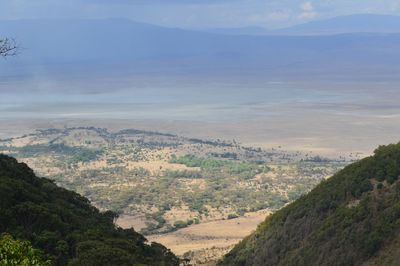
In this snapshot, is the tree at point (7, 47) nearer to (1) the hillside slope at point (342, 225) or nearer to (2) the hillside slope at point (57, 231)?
(2) the hillside slope at point (57, 231)

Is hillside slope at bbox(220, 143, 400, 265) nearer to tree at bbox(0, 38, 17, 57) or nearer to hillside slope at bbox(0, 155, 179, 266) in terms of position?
hillside slope at bbox(0, 155, 179, 266)

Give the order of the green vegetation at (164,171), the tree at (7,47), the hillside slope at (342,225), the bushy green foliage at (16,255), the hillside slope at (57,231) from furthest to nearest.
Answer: the green vegetation at (164,171)
the hillside slope at (342,225)
the tree at (7,47)
the hillside slope at (57,231)
the bushy green foliage at (16,255)

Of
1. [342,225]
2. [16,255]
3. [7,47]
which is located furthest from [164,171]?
[16,255]

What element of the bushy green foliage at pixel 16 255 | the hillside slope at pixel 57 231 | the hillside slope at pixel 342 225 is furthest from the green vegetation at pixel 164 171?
the bushy green foliage at pixel 16 255

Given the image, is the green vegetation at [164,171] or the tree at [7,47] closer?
the tree at [7,47]

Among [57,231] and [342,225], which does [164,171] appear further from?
[57,231]

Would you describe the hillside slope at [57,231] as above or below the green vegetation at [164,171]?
above

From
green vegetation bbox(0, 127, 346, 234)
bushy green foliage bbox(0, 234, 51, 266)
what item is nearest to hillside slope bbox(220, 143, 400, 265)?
bushy green foliage bbox(0, 234, 51, 266)

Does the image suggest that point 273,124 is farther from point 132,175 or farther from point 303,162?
point 132,175
